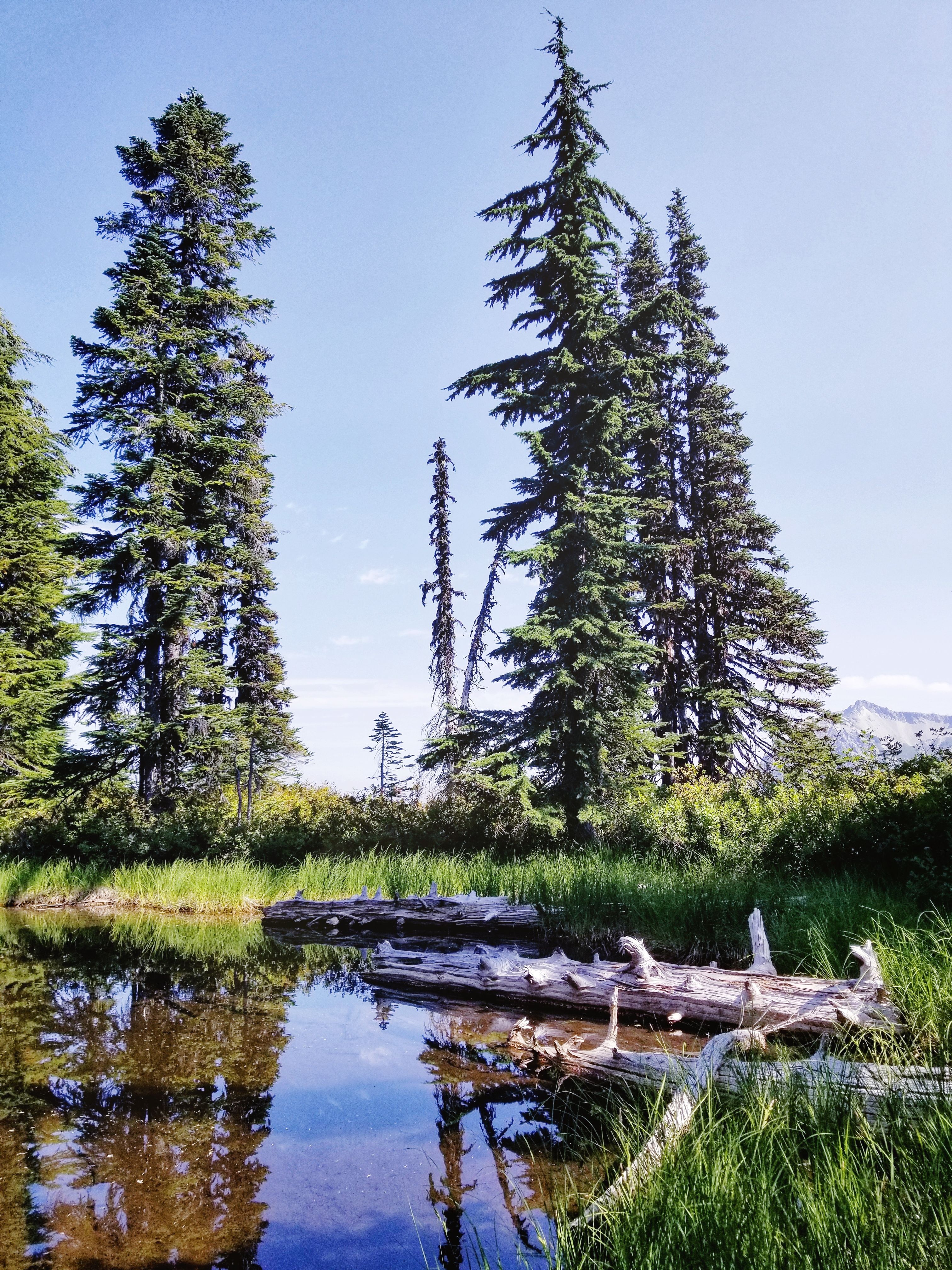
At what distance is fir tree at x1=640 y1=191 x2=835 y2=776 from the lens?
1967 centimetres

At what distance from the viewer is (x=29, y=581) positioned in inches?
740

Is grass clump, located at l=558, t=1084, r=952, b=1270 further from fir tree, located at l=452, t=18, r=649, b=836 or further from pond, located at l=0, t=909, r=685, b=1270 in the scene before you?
fir tree, located at l=452, t=18, r=649, b=836

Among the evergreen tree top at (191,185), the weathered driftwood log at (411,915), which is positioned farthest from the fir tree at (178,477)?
the weathered driftwood log at (411,915)

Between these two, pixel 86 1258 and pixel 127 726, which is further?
pixel 127 726

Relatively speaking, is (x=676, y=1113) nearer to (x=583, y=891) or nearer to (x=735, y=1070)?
(x=735, y=1070)

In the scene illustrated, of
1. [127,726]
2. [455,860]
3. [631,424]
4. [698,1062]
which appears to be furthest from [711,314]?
[698,1062]

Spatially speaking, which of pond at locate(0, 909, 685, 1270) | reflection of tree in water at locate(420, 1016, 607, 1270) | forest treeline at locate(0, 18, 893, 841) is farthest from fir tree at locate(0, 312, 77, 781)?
reflection of tree in water at locate(420, 1016, 607, 1270)

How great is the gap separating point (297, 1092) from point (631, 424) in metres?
12.9

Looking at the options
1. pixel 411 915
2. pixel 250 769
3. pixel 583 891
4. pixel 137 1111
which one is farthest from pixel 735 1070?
pixel 250 769

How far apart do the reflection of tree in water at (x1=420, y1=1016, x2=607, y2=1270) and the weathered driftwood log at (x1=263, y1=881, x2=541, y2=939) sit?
398cm

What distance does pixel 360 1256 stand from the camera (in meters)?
3.10

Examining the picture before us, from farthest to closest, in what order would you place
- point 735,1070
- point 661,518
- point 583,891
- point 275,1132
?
point 661,518 < point 583,891 < point 275,1132 < point 735,1070

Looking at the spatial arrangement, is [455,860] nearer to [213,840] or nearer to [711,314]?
[213,840]

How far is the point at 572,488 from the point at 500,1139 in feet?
40.1
